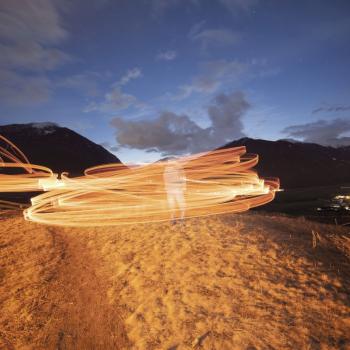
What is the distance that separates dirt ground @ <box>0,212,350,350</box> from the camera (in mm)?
5668

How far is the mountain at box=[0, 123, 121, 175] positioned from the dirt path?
100865 mm

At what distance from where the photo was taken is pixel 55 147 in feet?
423

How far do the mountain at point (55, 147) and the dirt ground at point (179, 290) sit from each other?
327ft

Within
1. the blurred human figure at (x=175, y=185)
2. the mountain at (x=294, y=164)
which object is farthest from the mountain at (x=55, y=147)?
the blurred human figure at (x=175, y=185)

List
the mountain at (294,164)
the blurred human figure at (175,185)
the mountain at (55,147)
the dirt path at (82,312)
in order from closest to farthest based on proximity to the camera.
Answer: the dirt path at (82,312) < the blurred human figure at (175,185) < the mountain at (55,147) < the mountain at (294,164)

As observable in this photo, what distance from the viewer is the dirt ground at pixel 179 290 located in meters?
5.67

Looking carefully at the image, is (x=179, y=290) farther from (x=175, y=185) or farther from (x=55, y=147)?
(x=55, y=147)

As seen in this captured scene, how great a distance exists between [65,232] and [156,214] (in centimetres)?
478

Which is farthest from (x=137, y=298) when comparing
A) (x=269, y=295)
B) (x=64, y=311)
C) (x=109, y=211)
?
(x=109, y=211)

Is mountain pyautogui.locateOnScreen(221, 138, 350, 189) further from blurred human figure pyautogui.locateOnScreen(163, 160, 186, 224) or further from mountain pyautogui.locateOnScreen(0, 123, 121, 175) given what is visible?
blurred human figure pyautogui.locateOnScreen(163, 160, 186, 224)

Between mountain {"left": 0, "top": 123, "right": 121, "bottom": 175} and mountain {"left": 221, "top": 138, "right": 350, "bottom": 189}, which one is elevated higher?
mountain {"left": 0, "top": 123, "right": 121, "bottom": 175}

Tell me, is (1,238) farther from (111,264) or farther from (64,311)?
(64,311)

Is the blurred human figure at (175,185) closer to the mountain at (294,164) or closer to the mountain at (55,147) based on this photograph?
the mountain at (55,147)

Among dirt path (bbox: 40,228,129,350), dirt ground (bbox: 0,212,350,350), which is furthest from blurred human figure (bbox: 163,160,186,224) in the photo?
dirt path (bbox: 40,228,129,350)
